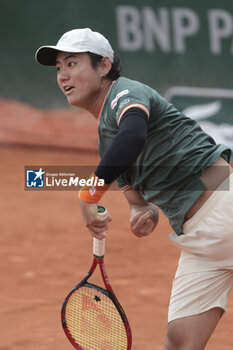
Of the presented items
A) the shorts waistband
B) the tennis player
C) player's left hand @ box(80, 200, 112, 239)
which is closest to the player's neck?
the tennis player

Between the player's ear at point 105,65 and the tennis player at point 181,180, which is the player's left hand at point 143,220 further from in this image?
the player's ear at point 105,65

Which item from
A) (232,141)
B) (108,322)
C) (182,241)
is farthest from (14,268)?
(232,141)

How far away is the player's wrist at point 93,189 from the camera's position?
2.47 m

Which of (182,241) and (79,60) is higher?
(79,60)

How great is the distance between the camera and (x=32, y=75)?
1155 centimetres

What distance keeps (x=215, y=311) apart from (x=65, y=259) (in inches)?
124

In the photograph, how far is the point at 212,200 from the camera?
273 cm

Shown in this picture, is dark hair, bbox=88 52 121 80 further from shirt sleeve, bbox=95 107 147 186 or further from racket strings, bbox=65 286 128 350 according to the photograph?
racket strings, bbox=65 286 128 350

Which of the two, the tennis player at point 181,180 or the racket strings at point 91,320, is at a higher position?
the tennis player at point 181,180


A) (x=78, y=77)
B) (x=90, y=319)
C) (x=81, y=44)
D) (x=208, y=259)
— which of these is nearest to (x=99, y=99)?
(x=78, y=77)

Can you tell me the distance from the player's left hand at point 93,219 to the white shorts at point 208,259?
40cm

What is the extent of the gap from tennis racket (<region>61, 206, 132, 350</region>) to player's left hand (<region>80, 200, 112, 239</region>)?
0.54m

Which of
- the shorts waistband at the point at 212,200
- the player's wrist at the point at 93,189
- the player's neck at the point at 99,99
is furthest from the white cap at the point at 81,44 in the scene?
the shorts waistband at the point at 212,200

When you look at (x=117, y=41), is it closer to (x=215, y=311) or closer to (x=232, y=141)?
(x=232, y=141)
